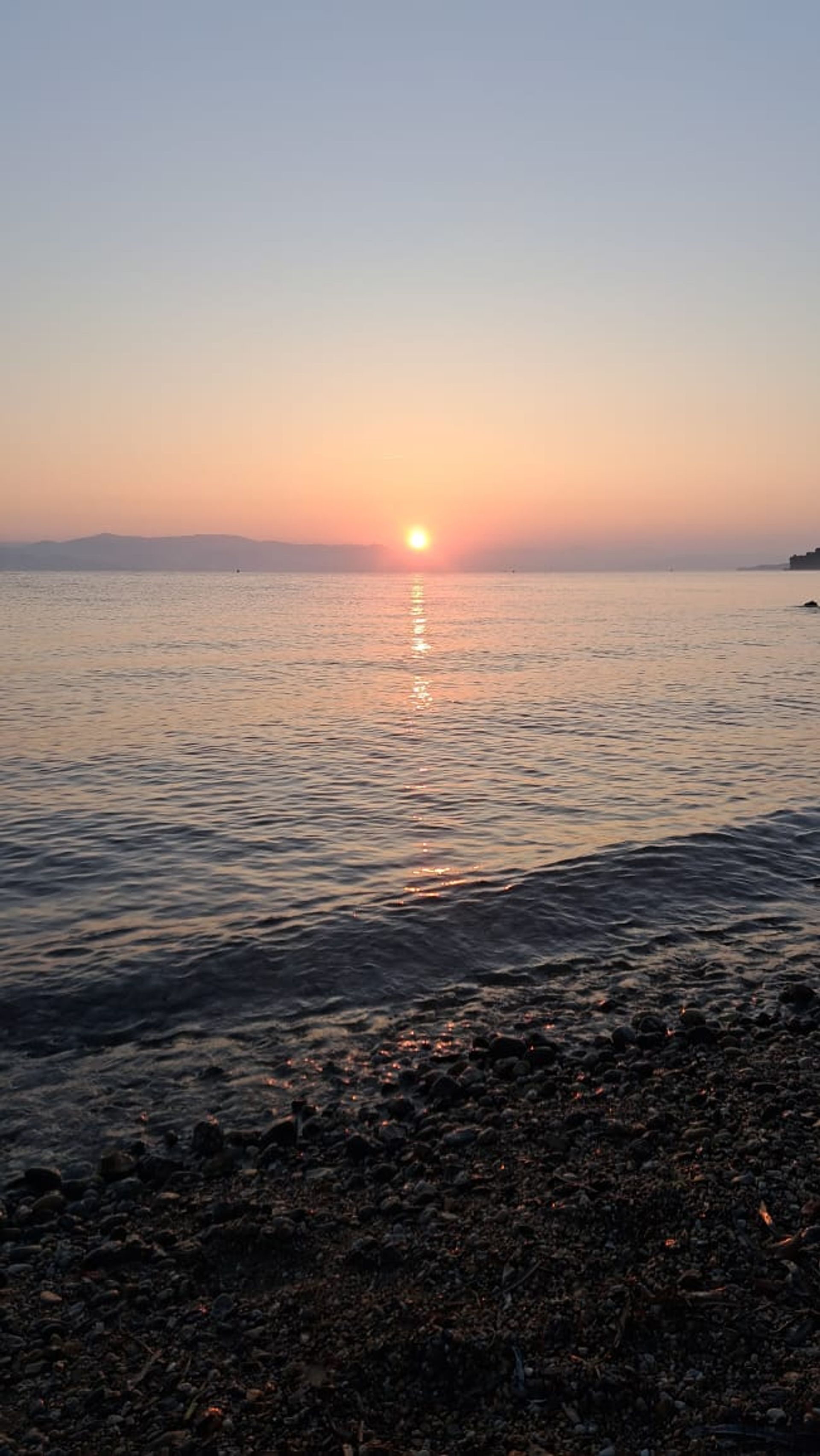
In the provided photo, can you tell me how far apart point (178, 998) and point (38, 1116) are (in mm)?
3654

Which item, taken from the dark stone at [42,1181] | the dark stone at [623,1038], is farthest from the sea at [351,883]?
the dark stone at [42,1181]

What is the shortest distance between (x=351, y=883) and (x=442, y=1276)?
1289cm

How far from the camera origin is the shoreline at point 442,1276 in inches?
255

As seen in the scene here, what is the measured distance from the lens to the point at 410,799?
29.1 meters

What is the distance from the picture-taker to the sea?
13.3 m

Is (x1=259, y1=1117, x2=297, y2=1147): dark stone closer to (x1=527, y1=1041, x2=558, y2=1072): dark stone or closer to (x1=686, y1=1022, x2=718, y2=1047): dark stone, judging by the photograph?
(x1=527, y1=1041, x2=558, y2=1072): dark stone

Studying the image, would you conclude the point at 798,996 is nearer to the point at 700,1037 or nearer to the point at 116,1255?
the point at 700,1037

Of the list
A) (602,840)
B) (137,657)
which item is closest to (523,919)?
(602,840)

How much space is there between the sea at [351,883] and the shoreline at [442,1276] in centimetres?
150

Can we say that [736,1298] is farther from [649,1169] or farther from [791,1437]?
[649,1169]

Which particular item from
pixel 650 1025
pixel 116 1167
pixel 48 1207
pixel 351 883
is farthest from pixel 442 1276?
pixel 351 883

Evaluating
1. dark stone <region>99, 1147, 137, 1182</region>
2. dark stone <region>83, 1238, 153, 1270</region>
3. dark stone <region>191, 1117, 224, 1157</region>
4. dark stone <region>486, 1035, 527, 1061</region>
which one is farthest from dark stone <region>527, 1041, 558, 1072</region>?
dark stone <region>83, 1238, 153, 1270</region>

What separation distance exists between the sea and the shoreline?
1498 millimetres

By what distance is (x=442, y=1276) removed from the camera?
8.01 meters
